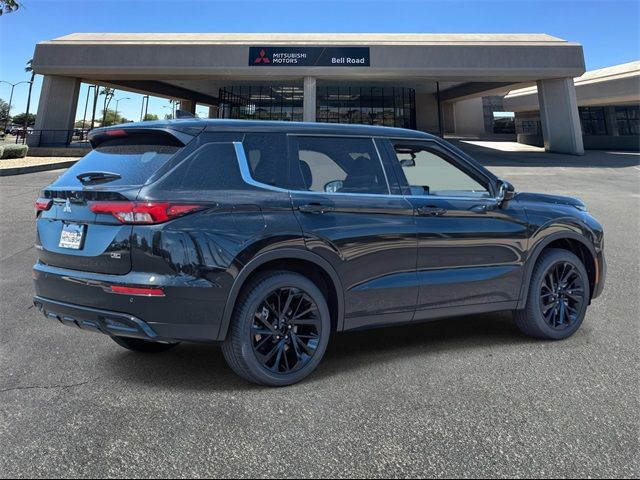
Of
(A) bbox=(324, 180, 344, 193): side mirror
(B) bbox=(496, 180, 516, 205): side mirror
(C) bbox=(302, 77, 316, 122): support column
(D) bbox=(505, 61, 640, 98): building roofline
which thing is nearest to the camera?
(A) bbox=(324, 180, 344, 193): side mirror

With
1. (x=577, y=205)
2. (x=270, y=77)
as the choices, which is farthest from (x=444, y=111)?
(x=577, y=205)

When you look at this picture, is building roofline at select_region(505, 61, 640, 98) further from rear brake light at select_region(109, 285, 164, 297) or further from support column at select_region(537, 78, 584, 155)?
rear brake light at select_region(109, 285, 164, 297)

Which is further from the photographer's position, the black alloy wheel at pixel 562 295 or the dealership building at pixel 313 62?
the dealership building at pixel 313 62

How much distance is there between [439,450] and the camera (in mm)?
2523

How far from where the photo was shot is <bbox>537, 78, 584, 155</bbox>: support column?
29328 millimetres

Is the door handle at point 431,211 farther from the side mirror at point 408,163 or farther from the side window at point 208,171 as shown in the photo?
the side window at point 208,171

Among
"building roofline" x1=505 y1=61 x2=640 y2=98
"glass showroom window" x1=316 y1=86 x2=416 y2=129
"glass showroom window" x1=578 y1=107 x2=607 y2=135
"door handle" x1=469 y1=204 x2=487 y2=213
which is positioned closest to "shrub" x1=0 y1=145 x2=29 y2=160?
"glass showroom window" x1=316 y1=86 x2=416 y2=129

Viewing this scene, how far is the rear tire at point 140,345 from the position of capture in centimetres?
382

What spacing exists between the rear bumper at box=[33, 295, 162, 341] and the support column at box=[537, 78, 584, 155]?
3229cm

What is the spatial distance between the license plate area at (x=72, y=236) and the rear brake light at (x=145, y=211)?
0.30 metres

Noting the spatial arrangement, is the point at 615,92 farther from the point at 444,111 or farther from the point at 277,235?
the point at 277,235

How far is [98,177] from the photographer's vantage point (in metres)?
3.14

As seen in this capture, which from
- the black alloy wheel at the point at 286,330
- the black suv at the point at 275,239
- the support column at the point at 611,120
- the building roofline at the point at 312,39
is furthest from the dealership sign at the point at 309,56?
the black alloy wheel at the point at 286,330

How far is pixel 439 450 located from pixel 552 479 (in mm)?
543
